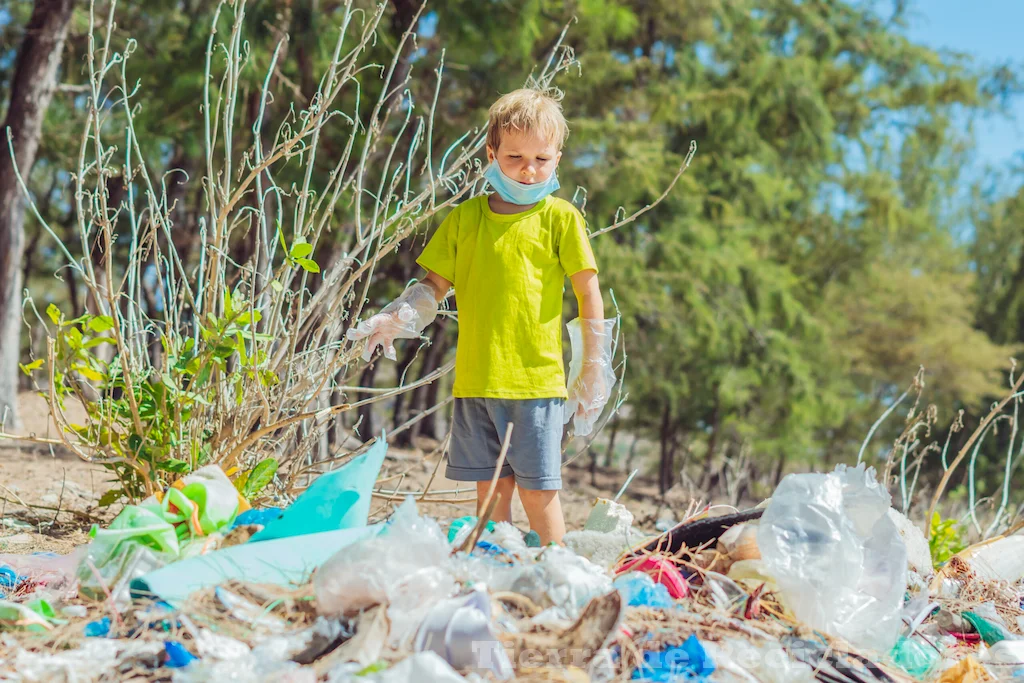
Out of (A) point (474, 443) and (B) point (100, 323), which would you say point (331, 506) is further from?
(B) point (100, 323)

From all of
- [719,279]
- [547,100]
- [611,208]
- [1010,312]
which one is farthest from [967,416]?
[547,100]

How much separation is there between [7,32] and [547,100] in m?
10.4

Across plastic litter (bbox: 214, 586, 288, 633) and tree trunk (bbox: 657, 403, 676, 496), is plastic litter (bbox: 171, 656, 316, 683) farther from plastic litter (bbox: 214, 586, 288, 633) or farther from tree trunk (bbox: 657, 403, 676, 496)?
tree trunk (bbox: 657, 403, 676, 496)

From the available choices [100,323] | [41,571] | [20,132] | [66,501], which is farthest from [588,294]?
[20,132]

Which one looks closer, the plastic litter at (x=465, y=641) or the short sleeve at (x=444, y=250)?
the plastic litter at (x=465, y=641)

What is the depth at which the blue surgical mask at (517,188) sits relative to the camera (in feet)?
8.64

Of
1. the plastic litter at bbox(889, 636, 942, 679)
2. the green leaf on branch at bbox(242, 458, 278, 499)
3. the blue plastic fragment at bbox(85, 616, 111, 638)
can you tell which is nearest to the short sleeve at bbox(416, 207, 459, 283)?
the green leaf on branch at bbox(242, 458, 278, 499)

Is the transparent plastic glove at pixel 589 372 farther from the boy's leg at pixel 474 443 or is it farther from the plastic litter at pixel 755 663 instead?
the plastic litter at pixel 755 663

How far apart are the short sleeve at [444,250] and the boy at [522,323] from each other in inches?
0.4

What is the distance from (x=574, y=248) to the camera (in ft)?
8.78

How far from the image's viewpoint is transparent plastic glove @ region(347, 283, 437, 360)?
2682mm

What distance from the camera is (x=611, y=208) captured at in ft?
36.3

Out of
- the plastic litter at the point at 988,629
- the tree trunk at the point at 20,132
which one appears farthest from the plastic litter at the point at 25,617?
the tree trunk at the point at 20,132

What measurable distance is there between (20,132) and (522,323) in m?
6.90
